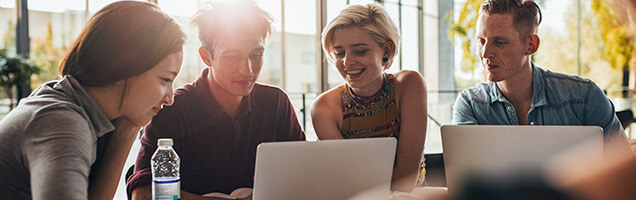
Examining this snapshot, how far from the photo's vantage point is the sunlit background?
457cm

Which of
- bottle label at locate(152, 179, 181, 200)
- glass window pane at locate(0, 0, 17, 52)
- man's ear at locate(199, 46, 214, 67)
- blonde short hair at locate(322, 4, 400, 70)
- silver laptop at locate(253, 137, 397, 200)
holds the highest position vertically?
glass window pane at locate(0, 0, 17, 52)

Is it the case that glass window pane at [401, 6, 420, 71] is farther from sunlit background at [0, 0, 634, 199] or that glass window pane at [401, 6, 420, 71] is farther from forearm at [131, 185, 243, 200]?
forearm at [131, 185, 243, 200]

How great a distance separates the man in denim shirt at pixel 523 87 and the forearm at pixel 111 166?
1.40m

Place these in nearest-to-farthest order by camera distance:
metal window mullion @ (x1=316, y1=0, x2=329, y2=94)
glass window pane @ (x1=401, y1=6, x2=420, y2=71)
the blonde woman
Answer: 1. the blonde woman
2. metal window mullion @ (x1=316, y1=0, x2=329, y2=94)
3. glass window pane @ (x1=401, y1=6, x2=420, y2=71)

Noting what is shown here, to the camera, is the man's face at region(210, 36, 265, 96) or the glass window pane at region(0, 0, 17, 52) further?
the glass window pane at region(0, 0, 17, 52)

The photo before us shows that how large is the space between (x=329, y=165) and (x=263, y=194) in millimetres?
171

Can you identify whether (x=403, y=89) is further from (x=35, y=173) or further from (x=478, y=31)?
(x=35, y=173)

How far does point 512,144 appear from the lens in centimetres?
113

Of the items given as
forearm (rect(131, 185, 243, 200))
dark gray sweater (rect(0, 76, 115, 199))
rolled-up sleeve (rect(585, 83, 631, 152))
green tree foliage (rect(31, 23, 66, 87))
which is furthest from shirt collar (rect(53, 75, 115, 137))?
green tree foliage (rect(31, 23, 66, 87))

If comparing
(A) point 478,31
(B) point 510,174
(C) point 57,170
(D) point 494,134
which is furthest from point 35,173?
(A) point 478,31

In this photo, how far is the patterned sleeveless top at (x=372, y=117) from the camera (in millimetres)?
1893

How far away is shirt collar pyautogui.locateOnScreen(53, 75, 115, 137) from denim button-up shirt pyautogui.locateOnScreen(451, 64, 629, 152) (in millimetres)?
1501

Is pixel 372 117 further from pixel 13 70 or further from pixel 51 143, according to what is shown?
pixel 13 70

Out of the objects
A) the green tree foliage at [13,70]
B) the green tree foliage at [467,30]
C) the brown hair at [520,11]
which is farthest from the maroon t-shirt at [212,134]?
the green tree foliage at [467,30]
